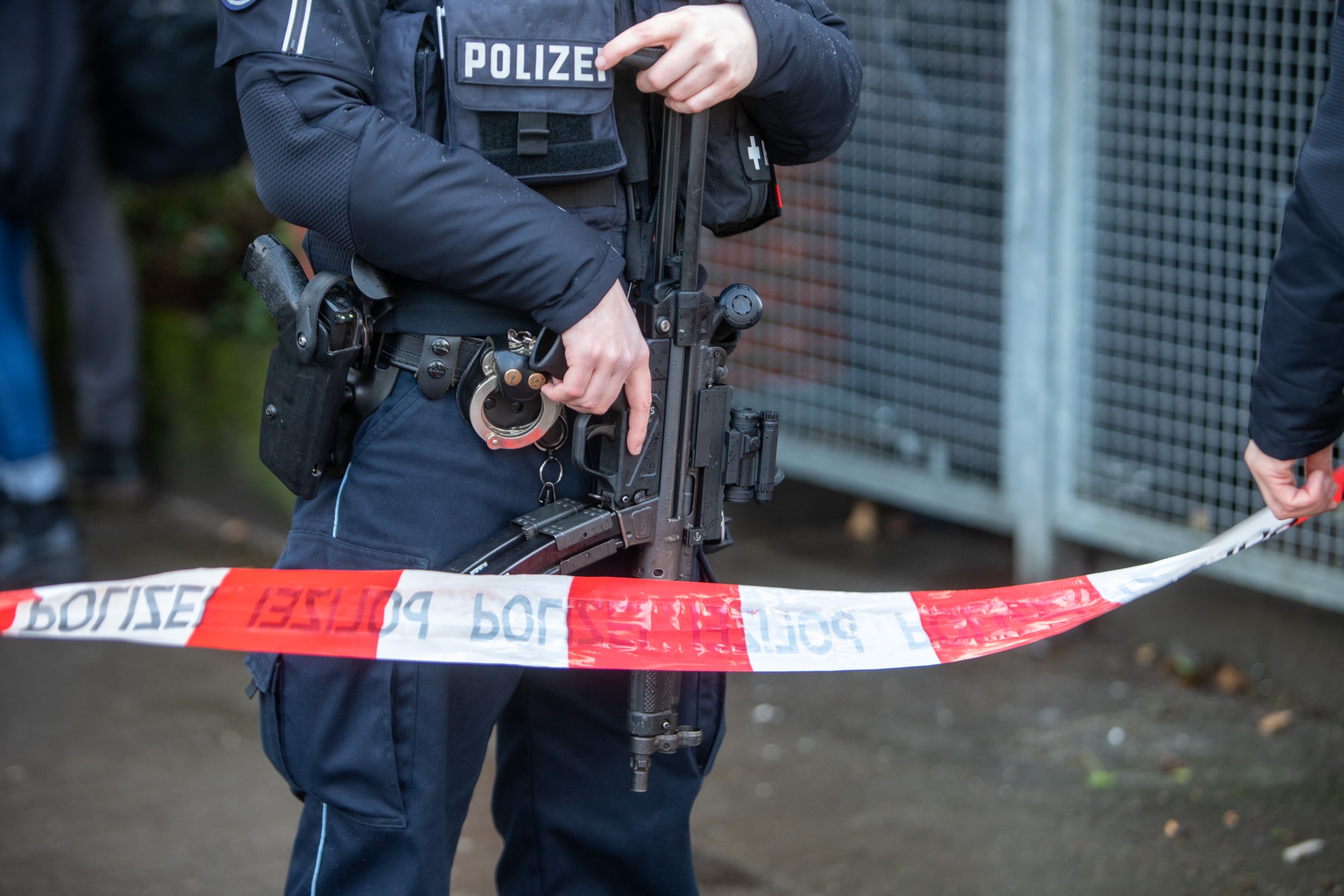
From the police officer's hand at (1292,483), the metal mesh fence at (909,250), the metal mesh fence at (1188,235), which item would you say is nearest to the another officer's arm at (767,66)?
the police officer's hand at (1292,483)

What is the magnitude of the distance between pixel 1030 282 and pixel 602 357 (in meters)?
2.41

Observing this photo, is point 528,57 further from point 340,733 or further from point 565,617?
point 340,733

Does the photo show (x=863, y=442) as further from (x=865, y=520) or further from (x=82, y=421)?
(x=82, y=421)

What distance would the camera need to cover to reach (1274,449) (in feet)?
6.73

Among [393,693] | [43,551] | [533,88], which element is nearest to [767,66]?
[533,88]

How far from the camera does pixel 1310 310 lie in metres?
1.91

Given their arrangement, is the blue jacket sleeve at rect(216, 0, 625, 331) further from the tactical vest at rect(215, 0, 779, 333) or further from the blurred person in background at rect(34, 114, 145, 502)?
the blurred person in background at rect(34, 114, 145, 502)

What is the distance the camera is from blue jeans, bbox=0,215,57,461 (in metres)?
4.37

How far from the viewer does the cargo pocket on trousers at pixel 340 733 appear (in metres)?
1.83

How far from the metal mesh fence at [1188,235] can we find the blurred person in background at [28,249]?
3199 mm

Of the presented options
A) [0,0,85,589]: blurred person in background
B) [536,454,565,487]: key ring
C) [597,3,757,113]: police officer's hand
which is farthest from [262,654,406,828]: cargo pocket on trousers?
[0,0,85,589]: blurred person in background

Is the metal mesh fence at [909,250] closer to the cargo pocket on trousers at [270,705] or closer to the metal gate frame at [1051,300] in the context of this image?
the metal gate frame at [1051,300]

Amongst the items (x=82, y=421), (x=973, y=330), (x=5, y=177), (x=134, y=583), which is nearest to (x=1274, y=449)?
(x=134, y=583)

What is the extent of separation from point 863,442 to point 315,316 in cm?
308
